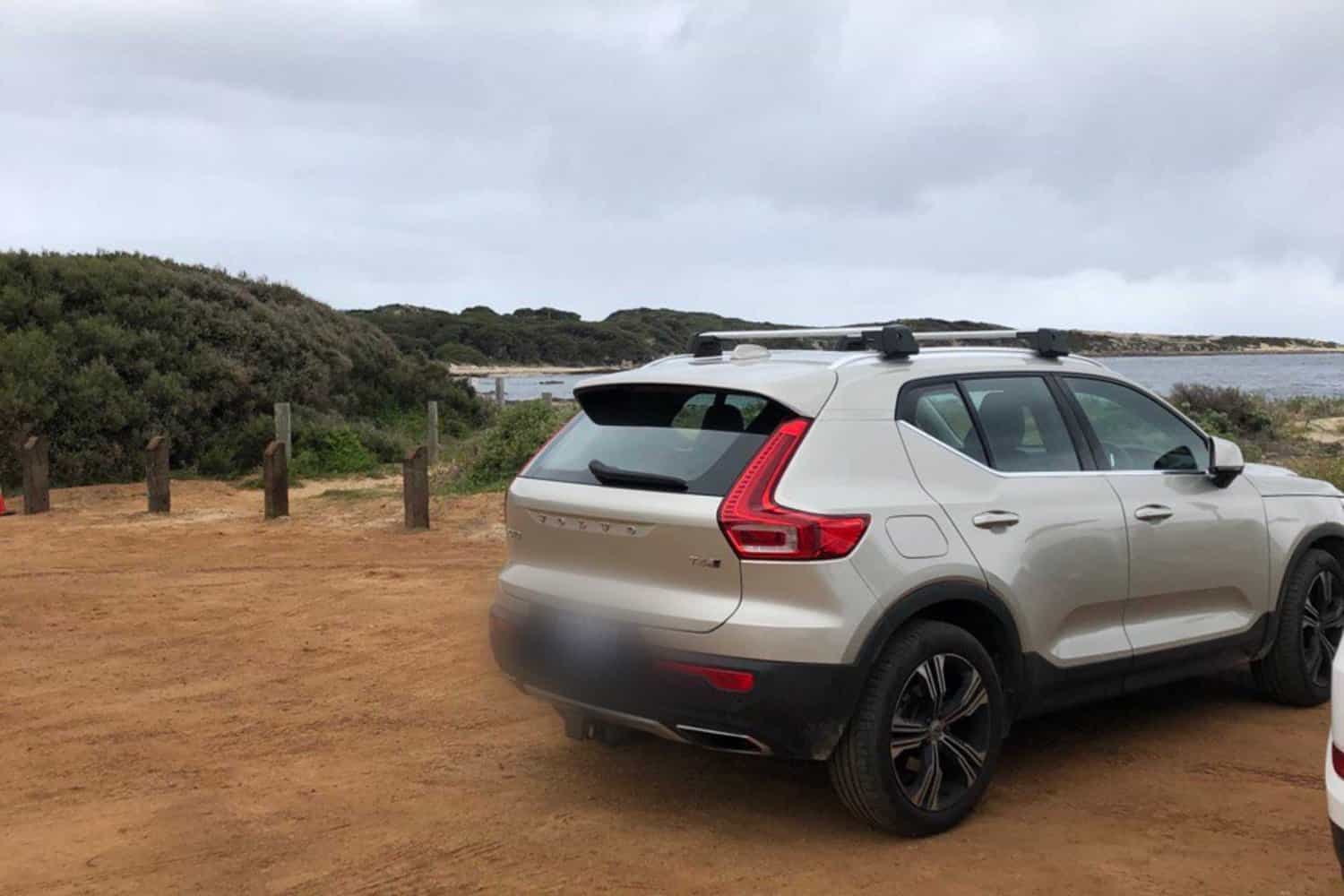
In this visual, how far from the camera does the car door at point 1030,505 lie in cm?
474

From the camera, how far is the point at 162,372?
19469 mm

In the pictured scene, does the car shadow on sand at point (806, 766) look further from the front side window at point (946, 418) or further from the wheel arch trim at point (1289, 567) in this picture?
the front side window at point (946, 418)

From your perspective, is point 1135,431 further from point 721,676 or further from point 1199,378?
point 1199,378

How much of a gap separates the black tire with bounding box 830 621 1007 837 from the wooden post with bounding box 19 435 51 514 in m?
13.0

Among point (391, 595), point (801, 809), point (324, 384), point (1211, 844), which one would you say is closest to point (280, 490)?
point (391, 595)

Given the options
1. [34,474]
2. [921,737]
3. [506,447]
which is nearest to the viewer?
[921,737]

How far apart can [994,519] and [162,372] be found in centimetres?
1733

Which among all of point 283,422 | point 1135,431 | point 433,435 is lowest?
point 433,435

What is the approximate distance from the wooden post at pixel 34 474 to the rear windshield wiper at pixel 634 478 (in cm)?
1210

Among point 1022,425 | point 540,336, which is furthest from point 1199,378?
point 1022,425

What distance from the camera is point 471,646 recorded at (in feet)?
25.2

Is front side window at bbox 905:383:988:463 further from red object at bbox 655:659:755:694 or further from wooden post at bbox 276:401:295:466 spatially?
wooden post at bbox 276:401:295:466

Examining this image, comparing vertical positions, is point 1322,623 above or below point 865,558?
below

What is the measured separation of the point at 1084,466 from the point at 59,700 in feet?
17.4
